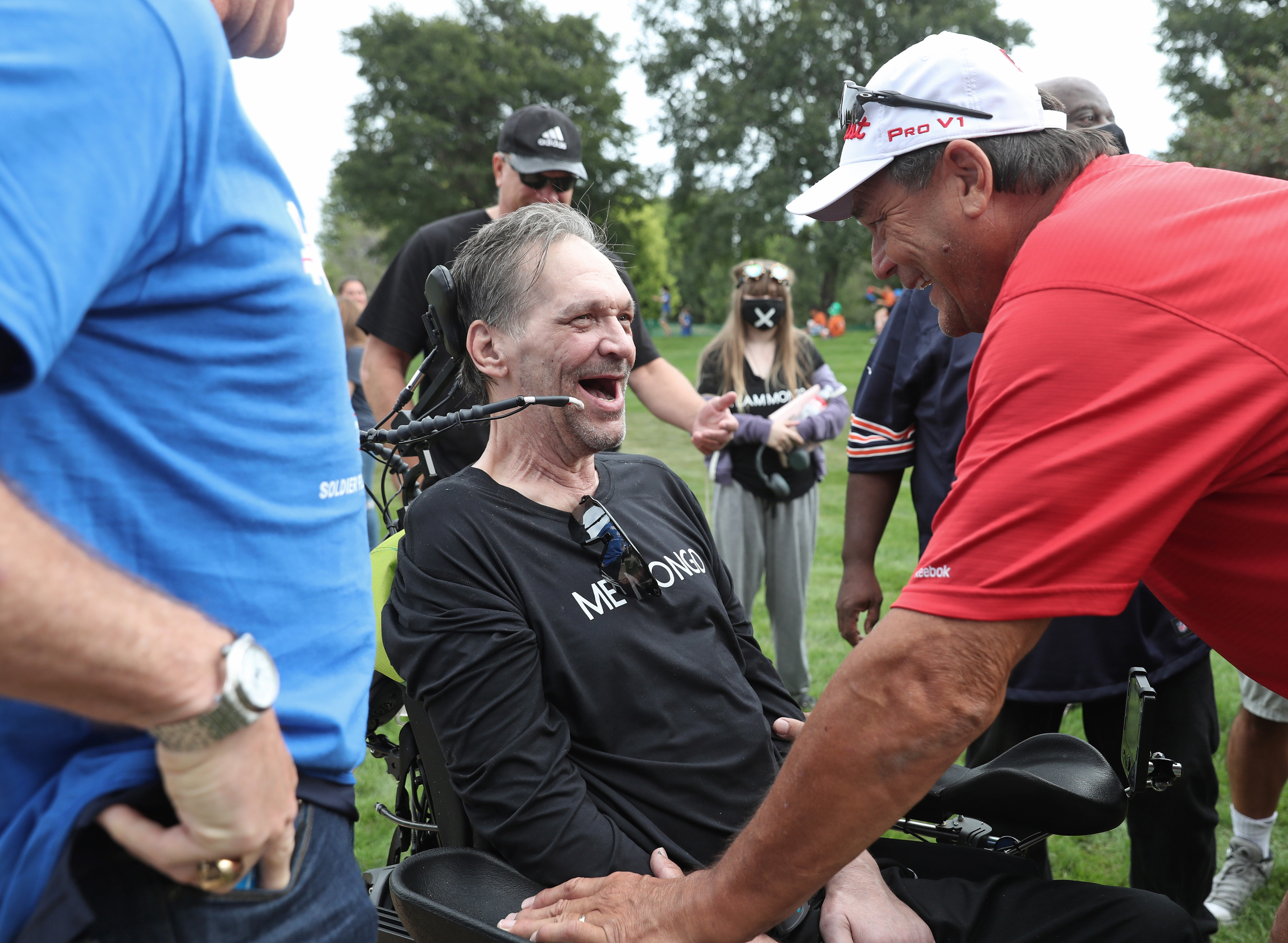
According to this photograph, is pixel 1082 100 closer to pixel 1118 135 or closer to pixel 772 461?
pixel 1118 135

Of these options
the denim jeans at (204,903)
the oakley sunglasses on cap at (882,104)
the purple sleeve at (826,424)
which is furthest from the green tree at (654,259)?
the denim jeans at (204,903)

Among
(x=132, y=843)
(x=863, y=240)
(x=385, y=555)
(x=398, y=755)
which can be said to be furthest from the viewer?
(x=863, y=240)

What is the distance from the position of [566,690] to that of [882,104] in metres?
1.36

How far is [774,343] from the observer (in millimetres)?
6023

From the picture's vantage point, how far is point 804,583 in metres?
5.46

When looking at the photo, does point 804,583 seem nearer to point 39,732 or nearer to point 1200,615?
point 1200,615

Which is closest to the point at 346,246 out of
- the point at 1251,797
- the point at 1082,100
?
the point at 1082,100

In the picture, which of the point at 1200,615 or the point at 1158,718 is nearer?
the point at 1200,615

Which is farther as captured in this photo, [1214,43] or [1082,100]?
[1214,43]

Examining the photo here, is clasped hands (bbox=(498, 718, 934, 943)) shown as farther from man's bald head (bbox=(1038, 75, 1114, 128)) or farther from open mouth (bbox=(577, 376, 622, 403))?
man's bald head (bbox=(1038, 75, 1114, 128))

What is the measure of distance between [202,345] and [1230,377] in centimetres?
130

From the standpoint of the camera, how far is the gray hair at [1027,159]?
1.77 meters

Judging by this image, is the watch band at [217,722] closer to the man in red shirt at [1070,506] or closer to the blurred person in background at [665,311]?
the man in red shirt at [1070,506]

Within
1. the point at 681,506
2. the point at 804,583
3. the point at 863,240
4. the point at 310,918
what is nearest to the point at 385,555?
the point at 681,506
